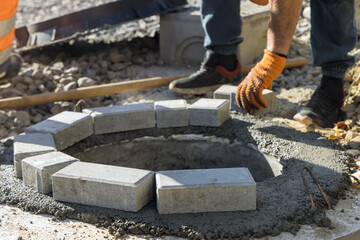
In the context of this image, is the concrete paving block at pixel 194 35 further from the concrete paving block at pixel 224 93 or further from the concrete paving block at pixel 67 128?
the concrete paving block at pixel 67 128

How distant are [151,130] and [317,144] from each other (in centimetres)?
122

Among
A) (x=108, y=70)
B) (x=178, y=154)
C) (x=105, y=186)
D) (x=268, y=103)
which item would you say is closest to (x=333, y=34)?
(x=268, y=103)

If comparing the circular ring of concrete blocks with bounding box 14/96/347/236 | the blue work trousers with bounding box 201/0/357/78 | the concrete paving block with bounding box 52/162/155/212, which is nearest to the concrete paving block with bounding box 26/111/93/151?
the circular ring of concrete blocks with bounding box 14/96/347/236

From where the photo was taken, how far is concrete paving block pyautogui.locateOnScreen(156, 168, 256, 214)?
2547 millimetres

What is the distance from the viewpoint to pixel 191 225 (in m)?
2.48

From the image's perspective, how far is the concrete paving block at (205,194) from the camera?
2547 millimetres

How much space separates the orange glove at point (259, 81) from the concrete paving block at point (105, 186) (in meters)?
1.29

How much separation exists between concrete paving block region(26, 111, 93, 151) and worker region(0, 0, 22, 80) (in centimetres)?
155

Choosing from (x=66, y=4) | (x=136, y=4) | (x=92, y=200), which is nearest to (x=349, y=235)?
(x=92, y=200)

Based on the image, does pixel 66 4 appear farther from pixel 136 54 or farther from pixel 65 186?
pixel 65 186

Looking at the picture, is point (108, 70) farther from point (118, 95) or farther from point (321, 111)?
point (321, 111)

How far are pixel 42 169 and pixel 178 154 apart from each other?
1260 mm

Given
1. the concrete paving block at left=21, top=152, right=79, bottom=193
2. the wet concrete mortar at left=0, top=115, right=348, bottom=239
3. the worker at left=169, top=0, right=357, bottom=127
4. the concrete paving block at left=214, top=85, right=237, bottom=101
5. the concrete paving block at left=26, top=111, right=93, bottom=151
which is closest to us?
the wet concrete mortar at left=0, top=115, right=348, bottom=239

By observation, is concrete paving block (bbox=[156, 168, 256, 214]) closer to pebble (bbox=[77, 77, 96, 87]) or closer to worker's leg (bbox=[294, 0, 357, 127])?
worker's leg (bbox=[294, 0, 357, 127])
